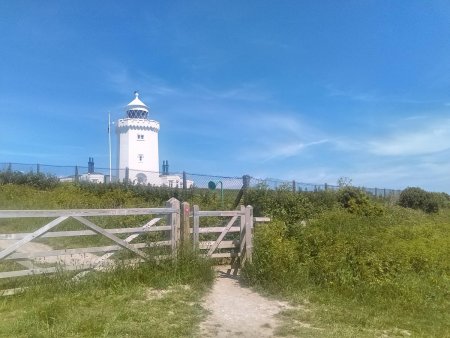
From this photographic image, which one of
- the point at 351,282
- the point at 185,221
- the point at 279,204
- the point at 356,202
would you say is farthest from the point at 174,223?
the point at 356,202

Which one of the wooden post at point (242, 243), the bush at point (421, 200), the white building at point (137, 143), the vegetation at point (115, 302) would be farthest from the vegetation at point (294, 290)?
the white building at point (137, 143)

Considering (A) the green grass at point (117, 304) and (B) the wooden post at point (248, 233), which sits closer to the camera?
(A) the green grass at point (117, 304)

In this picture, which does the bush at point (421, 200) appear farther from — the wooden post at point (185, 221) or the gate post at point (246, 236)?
the wooden post at point (185, 221)

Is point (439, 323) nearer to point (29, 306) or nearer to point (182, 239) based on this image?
point (182, 239)

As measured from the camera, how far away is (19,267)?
26.5 feet

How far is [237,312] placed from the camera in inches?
282

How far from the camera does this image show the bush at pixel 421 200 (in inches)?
1155

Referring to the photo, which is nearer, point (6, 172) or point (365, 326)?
point (365, 326)

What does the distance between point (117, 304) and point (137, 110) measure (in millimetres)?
35327

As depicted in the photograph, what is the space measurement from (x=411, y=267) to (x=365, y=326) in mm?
4380

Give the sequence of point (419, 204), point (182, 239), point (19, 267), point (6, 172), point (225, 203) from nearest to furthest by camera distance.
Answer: point (19, 267) < point (182, 239) < point (225, 203) < point (6, 172) < point (419, 204)

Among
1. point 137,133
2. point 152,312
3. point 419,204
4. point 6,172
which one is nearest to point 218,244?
point 152,312

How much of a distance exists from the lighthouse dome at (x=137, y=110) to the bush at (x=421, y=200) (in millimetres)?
22798

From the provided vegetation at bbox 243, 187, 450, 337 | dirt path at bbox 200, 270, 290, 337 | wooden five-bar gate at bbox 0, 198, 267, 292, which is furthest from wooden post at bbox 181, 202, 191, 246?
vegetation at bbox 243, 187, 450, 337
